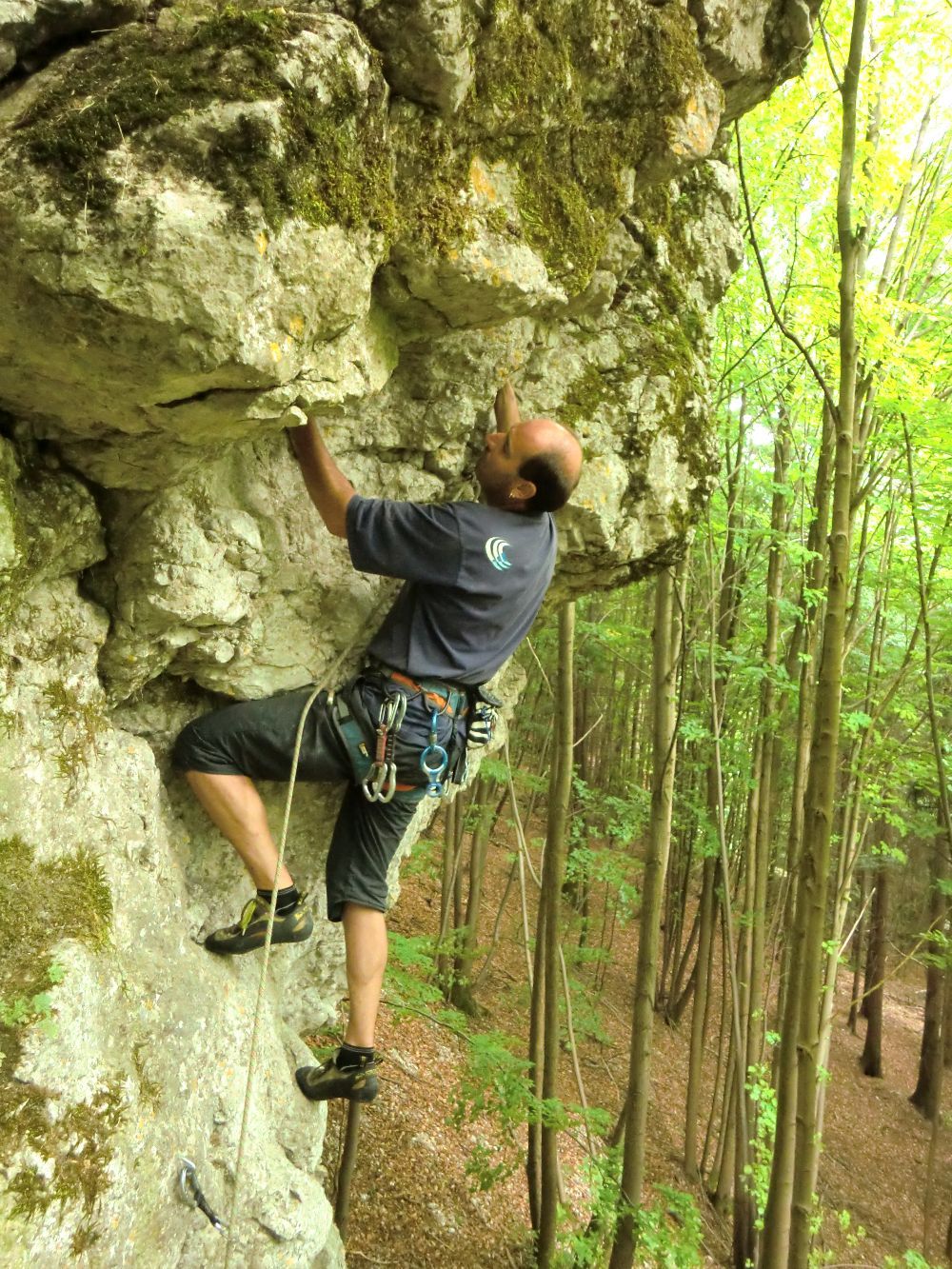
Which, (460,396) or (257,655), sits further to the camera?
(460,396)

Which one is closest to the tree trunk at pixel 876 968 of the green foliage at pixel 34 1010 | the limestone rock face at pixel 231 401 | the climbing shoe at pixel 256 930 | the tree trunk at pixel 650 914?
the tree trunk at pixel 650 914

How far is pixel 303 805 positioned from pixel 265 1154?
1353mm

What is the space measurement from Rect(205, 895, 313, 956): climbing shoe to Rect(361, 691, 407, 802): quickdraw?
1.87 ft

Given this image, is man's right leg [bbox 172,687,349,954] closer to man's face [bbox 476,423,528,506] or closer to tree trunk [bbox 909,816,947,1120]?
man's face [bbox 476,423,528,506]

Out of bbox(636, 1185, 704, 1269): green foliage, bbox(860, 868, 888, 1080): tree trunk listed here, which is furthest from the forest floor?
bbox(860, 868, 888, 1080): tree trunk

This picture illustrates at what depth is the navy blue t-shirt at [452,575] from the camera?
2.94 metres

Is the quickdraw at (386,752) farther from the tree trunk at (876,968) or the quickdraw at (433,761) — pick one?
the tree trunk at (876,968)

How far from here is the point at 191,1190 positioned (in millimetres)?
2672

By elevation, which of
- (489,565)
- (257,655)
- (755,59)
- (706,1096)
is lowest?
(706,1096)

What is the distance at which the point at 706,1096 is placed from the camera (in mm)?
12523

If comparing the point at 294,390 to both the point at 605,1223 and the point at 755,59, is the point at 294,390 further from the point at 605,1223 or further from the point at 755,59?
the point at 605,1223

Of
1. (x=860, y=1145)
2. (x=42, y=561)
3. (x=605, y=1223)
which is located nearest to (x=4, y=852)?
(x=42, y=561)

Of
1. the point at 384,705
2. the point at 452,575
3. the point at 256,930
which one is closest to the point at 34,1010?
the point at 256,930

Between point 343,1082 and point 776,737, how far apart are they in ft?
25.0
